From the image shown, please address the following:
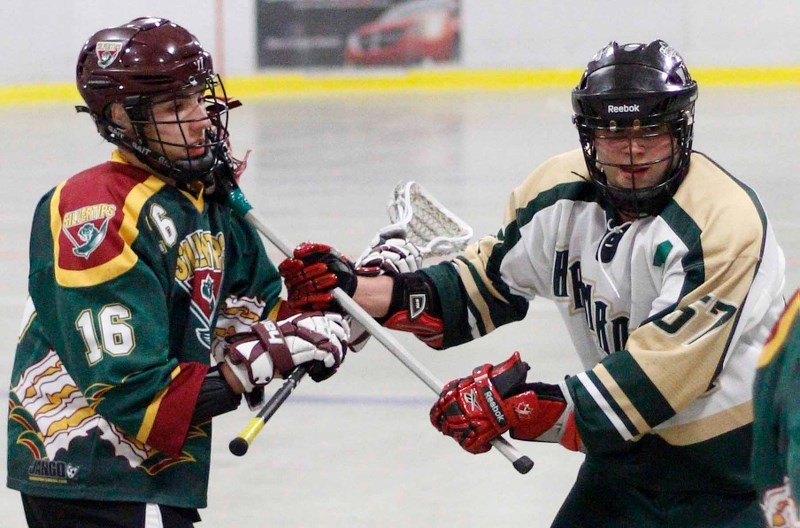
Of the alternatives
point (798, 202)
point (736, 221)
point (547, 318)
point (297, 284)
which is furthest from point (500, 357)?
point (798, 202)

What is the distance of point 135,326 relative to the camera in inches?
84.9

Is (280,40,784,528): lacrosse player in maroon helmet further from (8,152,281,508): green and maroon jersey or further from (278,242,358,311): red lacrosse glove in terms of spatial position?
(8,152,281,508): green and maroon jersey

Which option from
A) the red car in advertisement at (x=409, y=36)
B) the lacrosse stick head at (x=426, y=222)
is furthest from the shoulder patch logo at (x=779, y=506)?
the red car in advertisement at (x=409, y=36)

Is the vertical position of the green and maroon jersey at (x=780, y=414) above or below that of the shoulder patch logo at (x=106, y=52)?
below

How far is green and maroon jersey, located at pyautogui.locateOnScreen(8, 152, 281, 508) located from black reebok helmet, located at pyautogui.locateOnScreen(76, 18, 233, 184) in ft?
0.15

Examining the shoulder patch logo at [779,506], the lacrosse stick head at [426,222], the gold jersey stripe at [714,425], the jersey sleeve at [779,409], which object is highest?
the jersey sleeve at [779,409]

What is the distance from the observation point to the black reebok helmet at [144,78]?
7.46ft

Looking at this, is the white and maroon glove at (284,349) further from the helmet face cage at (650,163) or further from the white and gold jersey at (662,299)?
the helmet face cage at (650,163)

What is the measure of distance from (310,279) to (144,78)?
0.57 m

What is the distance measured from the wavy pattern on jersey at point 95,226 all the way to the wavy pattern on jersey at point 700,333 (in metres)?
0.85

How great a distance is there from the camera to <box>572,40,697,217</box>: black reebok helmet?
2324 mm

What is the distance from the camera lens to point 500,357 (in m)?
4.72

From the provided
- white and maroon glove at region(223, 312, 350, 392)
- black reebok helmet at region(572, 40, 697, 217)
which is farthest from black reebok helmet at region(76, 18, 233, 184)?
black reebok helmet at region(572, 40, 697, 217)

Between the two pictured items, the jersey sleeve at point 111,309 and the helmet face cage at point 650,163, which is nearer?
the jersey sleeve at point 111,309
